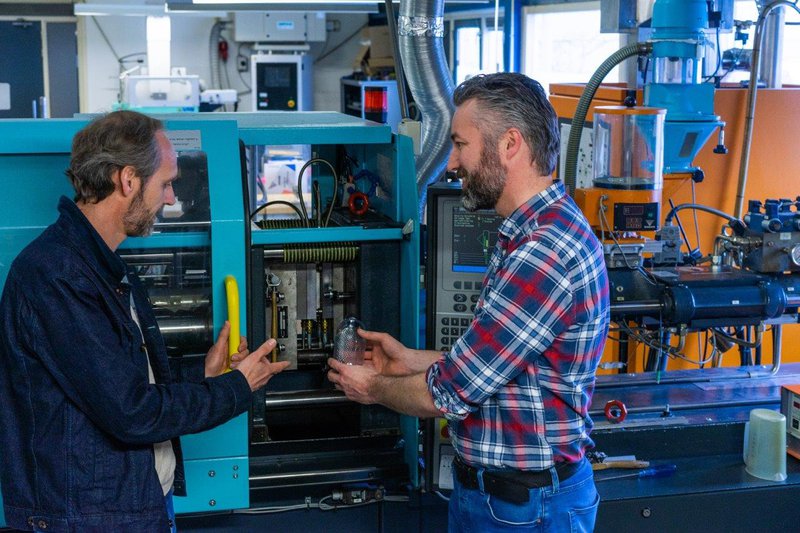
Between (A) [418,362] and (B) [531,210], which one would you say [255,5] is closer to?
(A) [418,362]

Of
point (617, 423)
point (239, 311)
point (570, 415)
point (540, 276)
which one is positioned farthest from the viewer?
point (617, 423)

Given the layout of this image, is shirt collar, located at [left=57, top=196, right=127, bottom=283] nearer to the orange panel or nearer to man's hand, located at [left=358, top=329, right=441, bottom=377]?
man's hand, located at [left=358, top=329, right=441, bottom=377]

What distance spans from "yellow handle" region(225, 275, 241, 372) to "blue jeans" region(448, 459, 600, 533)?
56 cm

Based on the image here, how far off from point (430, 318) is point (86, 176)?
0.95 meters

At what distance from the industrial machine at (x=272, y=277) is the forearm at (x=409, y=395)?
Answer: 37 centimetres

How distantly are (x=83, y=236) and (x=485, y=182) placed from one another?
706 millimetres

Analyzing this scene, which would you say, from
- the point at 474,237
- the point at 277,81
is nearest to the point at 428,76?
the point at 474,237

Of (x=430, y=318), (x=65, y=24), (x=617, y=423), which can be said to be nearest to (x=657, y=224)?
(x=617, y=423)

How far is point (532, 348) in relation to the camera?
159cm

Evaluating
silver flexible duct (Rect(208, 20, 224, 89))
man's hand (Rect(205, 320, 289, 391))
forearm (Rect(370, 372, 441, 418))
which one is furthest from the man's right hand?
silver flexible duct (Rect(208, 20, 224, 89))

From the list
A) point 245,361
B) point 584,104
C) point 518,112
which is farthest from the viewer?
point 584,104

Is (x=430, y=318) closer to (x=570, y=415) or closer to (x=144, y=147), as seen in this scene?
(x=570, y=415)

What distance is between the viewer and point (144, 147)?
1.64 m

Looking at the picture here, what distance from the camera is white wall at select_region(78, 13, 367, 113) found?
9.63 metres
